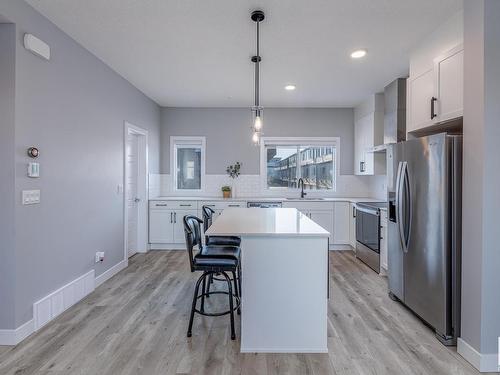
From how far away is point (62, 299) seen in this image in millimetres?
2783

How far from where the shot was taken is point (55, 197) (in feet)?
8.91

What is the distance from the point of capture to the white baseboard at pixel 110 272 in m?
3.46

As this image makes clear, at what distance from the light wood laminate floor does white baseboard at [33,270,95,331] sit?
0.22 feet

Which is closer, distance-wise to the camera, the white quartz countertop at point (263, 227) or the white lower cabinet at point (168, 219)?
the white quartz countertop at point (263, 227)

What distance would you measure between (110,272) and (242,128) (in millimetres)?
3370

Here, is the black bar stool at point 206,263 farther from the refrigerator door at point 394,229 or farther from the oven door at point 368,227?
the oven door at point 368,227

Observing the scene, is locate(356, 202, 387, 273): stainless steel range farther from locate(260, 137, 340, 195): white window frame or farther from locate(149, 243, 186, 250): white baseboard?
locate(149, 243, 186, 250): white baseboard

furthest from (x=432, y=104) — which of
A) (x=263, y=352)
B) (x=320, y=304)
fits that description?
(x=263, y=352)

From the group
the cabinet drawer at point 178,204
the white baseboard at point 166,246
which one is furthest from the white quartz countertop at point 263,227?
the white baseboard at point 166,246

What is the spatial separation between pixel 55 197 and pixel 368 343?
297cm

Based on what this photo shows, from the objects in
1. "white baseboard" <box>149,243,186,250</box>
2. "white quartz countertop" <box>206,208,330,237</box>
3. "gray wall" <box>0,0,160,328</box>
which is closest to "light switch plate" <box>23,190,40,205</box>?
"gray wall" <box>0,0,160,328</box>

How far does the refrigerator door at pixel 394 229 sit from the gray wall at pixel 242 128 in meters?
2.55

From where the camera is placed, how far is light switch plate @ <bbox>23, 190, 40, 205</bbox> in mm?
2342

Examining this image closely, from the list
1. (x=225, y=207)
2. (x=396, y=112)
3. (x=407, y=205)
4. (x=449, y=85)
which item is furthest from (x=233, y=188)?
(x=449, y=85)
